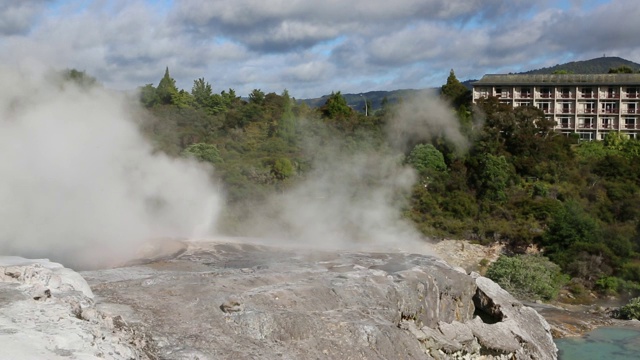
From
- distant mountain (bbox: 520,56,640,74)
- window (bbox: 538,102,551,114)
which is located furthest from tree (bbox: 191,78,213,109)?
distant mountain (bbox: 520,56,640,74)

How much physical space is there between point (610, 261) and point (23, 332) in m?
20.7

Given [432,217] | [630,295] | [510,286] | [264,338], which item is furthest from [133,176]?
[630,295]

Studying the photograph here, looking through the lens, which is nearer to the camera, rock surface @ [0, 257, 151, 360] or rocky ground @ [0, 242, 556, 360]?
rock surface @ [0, 257, 151, 360]

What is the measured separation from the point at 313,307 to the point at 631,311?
12694mm

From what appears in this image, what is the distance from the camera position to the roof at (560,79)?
4159cm

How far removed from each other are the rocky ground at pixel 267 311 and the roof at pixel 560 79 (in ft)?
106

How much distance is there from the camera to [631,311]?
18.2m

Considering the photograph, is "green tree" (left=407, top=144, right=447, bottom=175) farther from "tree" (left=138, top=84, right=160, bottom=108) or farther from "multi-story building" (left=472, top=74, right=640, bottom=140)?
"tree" (left=138, top=84, right=160, bottom=108)

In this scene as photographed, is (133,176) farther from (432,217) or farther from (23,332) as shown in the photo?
(432,217)

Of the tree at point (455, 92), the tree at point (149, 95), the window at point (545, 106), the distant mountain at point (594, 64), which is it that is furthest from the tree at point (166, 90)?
the distant mountain at point (594, 64)

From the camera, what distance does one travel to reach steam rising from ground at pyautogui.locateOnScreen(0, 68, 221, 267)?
11.8 meters

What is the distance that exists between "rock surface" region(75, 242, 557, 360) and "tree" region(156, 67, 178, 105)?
26647 mm

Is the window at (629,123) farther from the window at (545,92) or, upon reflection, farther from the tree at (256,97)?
the tree at (256,97)

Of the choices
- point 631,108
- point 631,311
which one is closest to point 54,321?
point 631,311
